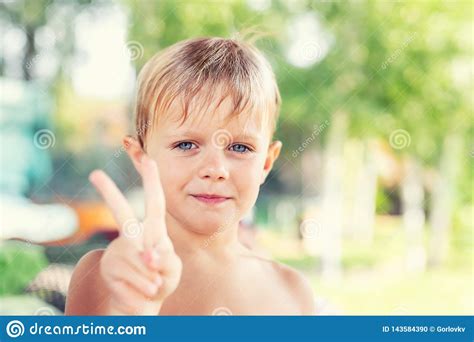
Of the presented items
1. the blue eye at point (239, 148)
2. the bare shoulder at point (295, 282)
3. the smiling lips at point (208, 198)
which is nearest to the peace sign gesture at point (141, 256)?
the smiling lips at point (208, 198)

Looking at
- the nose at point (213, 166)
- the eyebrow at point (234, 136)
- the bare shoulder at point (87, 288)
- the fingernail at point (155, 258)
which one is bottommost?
the fingernail at point (155, 258)

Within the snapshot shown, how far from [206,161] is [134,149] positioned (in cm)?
32

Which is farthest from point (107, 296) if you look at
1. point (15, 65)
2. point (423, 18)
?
point (423, 18)

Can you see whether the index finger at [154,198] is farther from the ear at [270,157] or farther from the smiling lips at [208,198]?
the ear at [270,157]

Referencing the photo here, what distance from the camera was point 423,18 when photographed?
294 centimetres

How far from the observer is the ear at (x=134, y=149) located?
8.69ft

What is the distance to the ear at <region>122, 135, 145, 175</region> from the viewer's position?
2.65 meters

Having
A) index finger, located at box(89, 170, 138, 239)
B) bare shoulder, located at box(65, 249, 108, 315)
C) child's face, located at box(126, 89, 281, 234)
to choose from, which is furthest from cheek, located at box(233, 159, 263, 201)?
bare shoulder, located at box(65, 249, 108, 315)

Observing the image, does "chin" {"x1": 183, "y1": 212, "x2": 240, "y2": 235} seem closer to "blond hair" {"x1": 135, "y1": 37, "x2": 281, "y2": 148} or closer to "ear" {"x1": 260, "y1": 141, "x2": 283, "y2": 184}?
"ear" {"x1": 260, "y1": 141, "x2": 283, "y2": 184}

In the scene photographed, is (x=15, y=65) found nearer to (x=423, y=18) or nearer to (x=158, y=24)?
(x=158, y=24)

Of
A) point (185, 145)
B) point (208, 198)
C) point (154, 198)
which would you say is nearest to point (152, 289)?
point (154, 198)

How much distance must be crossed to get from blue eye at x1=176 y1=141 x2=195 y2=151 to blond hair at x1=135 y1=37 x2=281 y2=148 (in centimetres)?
9

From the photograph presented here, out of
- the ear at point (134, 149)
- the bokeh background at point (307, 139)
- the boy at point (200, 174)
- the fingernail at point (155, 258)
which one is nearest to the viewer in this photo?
the fingernail at point (155, 258)

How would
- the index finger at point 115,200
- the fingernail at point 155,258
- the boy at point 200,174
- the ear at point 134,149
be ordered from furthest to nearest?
1. the ear at point 134,149
2. the boy at point 200,174
3. the fingernail at point 155,258
4. the index finger at point 115,200
